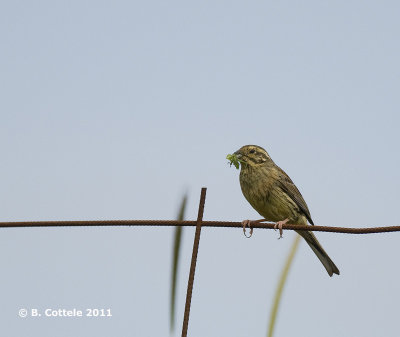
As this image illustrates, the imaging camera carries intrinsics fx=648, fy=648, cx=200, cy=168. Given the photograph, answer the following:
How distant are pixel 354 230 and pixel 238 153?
419cm

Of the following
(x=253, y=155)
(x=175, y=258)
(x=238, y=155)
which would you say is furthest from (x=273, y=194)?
(x=175, y=258)

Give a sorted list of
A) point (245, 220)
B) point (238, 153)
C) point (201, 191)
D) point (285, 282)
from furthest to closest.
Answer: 1. point (238, 153)
2. point (245, 220)
3. point (201, 191)
4. point (285, 282)

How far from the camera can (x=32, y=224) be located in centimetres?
356

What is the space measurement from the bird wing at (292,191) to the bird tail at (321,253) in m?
0.31

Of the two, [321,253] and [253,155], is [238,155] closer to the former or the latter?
[253,155]

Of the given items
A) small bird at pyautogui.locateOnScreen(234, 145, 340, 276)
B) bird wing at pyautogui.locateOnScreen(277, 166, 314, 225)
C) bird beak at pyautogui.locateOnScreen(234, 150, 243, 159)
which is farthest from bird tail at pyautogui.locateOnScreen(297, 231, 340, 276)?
bird beak at pyautogui.locateOnScreen(234, 150, 243, 159)

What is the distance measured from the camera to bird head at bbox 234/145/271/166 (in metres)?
7.61

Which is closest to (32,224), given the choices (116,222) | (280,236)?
(116,222)

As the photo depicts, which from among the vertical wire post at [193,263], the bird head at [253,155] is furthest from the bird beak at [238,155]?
the vertical wire post at [193,263]

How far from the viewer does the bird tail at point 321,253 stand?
7.10 metres

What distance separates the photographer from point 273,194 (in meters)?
7.27

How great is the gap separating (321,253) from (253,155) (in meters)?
1.39

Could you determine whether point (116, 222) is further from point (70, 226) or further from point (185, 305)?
point (185, 305)

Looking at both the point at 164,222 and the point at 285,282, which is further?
the point at 164,222
